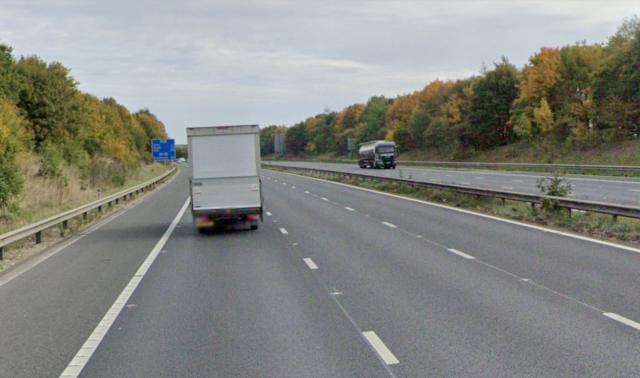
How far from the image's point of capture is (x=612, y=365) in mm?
6000


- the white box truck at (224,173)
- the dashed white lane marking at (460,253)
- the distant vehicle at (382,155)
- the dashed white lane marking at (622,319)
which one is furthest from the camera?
the distant vehicle at (382,155)

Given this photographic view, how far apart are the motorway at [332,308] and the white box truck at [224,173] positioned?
2499 mm

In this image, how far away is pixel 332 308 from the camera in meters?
8.73

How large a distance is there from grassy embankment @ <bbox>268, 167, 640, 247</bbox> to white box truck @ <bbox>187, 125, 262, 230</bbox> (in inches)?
305

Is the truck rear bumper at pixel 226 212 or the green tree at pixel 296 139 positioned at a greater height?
the green tree at pixel 296 139

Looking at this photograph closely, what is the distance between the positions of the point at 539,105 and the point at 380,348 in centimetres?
6728

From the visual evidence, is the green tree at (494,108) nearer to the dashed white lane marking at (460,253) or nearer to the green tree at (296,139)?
the dashed white lane marking at (460,253)

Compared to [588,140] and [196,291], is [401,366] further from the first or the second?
[588,140]

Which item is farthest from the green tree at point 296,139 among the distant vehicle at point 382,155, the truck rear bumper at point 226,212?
the truck rear bumper at point 226,212

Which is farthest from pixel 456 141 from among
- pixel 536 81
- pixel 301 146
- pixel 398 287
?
pixel 301 146

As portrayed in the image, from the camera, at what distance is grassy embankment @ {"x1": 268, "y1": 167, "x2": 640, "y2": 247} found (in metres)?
14.9

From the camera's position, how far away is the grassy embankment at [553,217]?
14.9 metres

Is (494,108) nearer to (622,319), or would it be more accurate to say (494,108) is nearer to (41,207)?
(41,207)

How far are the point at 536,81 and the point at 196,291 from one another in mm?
66019
